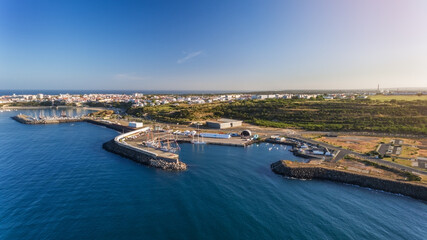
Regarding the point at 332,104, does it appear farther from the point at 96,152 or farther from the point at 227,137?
the point at 96,152

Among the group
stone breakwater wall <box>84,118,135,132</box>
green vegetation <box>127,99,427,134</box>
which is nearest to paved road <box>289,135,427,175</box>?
green vegetation <box>127,99,427,134</box>

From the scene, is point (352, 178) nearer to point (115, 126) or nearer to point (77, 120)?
point (115, 126)

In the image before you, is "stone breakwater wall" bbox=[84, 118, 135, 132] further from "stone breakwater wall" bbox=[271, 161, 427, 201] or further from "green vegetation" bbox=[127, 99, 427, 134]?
"stone breakwater wall" bbox=[271, 161, 427, 201]

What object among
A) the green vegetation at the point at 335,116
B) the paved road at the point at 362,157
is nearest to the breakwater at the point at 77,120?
the green vegetation at the point at 335,116

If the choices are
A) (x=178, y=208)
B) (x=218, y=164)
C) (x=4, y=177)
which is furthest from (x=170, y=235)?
(x=4, y=177)

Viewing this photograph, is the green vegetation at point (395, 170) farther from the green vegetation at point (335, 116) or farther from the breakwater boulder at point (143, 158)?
the breakwater boulder at point (143, 158)
